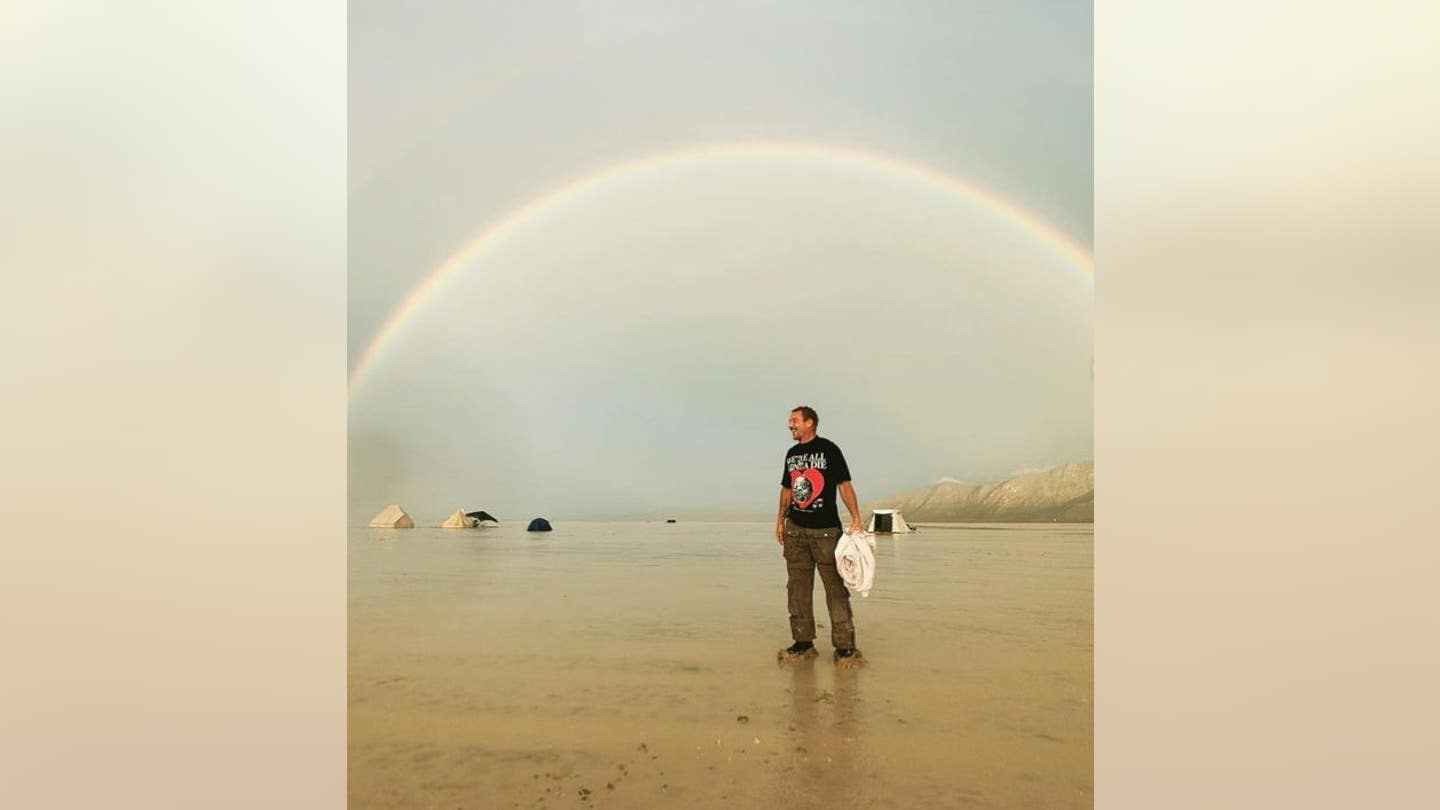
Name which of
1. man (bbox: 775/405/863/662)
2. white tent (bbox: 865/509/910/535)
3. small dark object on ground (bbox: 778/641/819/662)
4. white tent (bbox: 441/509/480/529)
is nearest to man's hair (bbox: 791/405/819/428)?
man (bbox: 775/405/863/662)

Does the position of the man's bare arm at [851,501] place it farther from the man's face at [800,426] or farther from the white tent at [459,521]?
the white tent at [459,521]

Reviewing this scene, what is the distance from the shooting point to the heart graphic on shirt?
4445mm

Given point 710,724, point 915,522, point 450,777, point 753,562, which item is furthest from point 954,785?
point 915,522

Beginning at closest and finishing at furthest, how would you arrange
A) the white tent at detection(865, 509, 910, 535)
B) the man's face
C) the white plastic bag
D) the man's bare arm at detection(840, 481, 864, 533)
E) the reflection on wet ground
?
the reflection on wet ground < the white plastic bag < the man's bare arm at detection(840, 481, 864, 533) < the man's face < the white tent at detection(865, 509, 910, 535)

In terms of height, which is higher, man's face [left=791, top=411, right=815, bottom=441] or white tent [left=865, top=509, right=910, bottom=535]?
man's face [left=791, top=411, right=815, bottom=441]

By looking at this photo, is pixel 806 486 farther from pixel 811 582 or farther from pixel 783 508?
pixel 811 582

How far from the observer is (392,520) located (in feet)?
52.3

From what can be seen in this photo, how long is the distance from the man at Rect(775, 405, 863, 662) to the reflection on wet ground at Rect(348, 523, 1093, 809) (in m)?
0.24

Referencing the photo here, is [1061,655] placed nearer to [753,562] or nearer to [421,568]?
[753,562]

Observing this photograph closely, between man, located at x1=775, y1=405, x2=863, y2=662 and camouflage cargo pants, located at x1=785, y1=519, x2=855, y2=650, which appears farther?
man, located at x1=775, y1=405, x2=863, y2=662

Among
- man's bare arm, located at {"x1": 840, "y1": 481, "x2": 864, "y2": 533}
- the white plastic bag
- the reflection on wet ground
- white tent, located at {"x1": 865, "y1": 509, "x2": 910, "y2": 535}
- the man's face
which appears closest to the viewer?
the reflection on wet ground

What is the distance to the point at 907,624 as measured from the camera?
5242 mm

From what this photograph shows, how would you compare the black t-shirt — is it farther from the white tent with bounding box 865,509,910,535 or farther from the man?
the white tent with bounding box 865,509,910,535

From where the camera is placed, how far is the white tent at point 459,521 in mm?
16117
